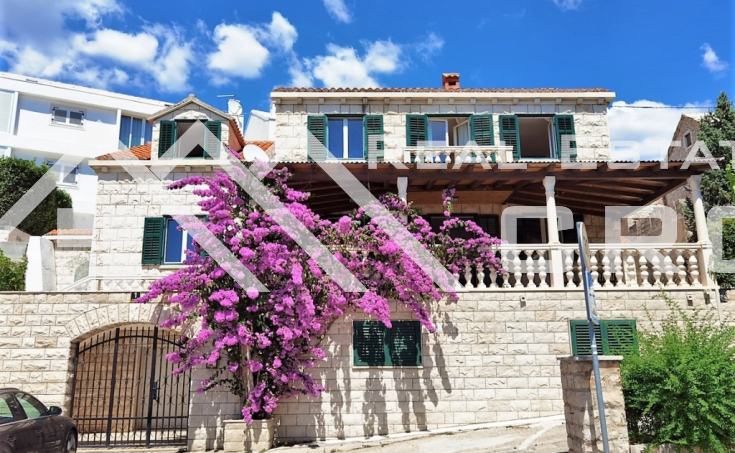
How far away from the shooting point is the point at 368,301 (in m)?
10.9

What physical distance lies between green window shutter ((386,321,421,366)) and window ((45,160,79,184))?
27157 mm

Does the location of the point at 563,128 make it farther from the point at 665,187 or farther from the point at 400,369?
the point at 400,369

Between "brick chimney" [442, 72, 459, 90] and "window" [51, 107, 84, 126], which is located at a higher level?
"window" [51, 107, 84, 126]

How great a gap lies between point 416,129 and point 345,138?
215cm

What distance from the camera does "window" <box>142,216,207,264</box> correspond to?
13.7 meters

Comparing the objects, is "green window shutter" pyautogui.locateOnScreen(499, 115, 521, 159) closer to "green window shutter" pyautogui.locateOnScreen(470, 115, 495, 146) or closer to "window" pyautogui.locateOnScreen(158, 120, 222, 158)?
"green window shutter" pyautogui.locateOnScreen(470, 115, 495, 146)

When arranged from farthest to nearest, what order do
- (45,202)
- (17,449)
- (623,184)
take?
(45,202), (623,184), (17,449)

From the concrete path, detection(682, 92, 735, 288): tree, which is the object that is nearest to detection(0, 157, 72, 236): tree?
the concrete path

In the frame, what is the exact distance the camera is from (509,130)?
1611cm

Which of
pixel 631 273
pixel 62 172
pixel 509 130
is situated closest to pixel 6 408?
pixel 631 273

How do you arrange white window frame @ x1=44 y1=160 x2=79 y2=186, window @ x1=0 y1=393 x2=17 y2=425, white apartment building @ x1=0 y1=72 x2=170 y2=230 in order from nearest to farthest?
window @ x1=0 y1=393 x2=17 y2=425, white apartment building @ x1=0 y1=72 x2=170 y2=230, white window frame @ x1=44 y1=160 x2=79 y2=186

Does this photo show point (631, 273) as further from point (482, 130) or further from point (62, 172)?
point (62, 172)

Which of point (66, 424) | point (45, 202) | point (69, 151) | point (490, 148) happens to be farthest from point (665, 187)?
point (69, 151)

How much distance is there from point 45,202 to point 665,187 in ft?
84.9
